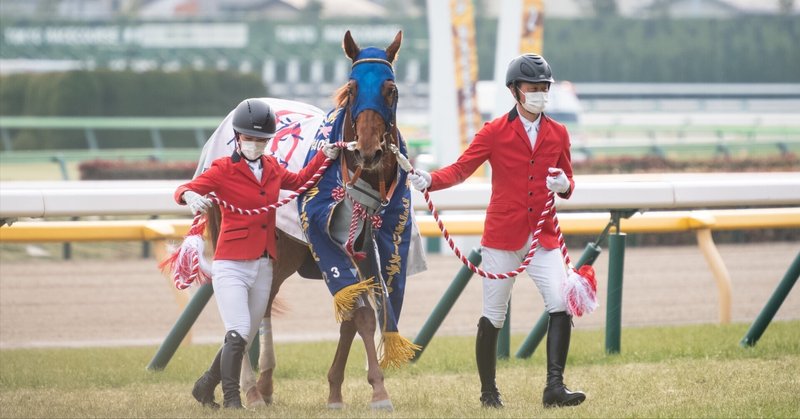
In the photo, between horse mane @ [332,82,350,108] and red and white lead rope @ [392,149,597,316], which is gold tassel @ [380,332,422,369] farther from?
horse mane @ [332,82,350,108]

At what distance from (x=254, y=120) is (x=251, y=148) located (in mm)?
132

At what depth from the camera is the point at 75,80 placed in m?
27.6

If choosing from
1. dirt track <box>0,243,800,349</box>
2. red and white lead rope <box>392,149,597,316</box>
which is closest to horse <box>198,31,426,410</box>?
red and white lead rope <box>392,149,597,316</box>

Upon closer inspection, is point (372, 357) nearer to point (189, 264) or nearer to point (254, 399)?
point (254, 399)

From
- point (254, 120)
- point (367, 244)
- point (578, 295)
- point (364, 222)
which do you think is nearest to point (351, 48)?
point (254, 120)

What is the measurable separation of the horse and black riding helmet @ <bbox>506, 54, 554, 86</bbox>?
1.64 feet

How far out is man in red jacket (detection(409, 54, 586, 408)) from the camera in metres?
5.51

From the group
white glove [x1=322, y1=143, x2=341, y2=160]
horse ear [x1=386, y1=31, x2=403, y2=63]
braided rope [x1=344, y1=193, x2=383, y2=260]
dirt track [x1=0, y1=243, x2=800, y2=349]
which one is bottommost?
dirt track [x1=0, y1=243, x2=800, y2=349]

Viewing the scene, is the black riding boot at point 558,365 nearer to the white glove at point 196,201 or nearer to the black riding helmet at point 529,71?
the black riding helmet at point 529,71

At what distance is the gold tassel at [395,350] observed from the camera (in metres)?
5.57

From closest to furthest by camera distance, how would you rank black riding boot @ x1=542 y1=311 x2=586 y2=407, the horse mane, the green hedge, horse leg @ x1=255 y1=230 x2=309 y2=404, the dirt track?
1. black riding boot @ x1=542 y1=311 x2=586 y2=407
2. the horse mane
3. horse leg @ x1=255 y1=230 x2=309 y2=404
4. the dirt track
5. the green hedge

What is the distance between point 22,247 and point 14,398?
771 centimetres

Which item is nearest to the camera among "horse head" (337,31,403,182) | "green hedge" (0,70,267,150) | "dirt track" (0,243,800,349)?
"horse head" (337,31,403,182)

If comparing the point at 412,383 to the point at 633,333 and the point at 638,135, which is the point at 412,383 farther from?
the point at 638,135
